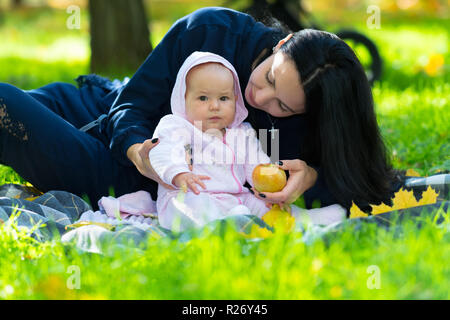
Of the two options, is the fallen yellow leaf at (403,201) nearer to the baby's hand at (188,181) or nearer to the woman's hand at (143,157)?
the baby's hand at (188,181)

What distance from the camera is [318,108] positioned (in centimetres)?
264

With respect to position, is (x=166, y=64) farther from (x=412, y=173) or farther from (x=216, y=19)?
(x=412, y=173)

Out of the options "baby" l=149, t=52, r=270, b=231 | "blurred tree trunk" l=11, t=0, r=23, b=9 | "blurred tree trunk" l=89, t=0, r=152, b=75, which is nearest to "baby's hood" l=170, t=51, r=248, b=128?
"baby" l=149, t=52, r=270, b=231

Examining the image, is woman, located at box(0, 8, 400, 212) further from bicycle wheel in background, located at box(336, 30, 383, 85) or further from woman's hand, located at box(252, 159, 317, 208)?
bicycle wheel in background, located at box(336, 30, 383, 85)

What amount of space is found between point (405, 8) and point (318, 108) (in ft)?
41.6

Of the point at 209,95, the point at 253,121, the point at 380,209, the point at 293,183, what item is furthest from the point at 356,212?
the point at 209,95

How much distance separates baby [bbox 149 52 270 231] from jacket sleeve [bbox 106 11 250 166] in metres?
0.21

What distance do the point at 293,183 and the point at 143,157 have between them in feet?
2.29

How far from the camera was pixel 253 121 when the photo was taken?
292 centimetres

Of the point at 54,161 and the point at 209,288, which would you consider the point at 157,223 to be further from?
the point at 209,288

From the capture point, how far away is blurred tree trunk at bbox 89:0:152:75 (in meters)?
6.59

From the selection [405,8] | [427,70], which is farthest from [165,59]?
[405,8]

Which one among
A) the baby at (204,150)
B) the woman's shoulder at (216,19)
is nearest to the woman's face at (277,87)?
the baby at (204,150)

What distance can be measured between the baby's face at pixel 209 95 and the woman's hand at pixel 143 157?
0.78 feet
